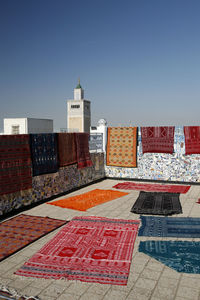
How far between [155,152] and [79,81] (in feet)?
224

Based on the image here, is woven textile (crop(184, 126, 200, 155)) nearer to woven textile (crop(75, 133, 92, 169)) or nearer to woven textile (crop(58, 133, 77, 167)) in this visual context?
woven textile (crop(75, 133, 92, 169))

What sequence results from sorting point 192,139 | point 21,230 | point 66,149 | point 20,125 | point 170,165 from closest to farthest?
point 21,230, point 66,149, point 192,139, point 170,165, point 20,125

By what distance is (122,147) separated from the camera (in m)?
8.38

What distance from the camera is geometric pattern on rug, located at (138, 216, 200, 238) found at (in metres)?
3.83

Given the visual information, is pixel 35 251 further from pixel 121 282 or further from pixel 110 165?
pixel 110 165

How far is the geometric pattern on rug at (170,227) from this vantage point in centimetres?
383

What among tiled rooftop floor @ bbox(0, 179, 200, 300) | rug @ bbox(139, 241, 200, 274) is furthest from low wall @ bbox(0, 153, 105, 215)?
rug @ bbox(139, 241, 200, 274)

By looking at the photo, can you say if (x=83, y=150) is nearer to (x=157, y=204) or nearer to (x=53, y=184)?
(x=53, y=184)

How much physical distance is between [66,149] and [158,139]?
2.81 metres

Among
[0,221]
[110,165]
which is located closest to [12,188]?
[0,221]

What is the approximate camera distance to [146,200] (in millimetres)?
5781

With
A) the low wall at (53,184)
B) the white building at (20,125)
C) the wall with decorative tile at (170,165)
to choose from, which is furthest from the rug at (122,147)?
the white building at (20,125)

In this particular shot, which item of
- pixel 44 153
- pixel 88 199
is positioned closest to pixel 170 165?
pixel 88 199

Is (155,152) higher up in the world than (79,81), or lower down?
lower down
